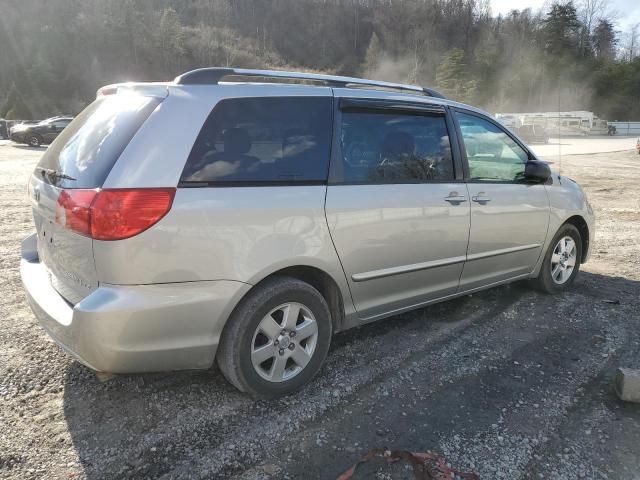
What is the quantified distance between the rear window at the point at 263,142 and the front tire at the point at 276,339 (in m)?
0.64

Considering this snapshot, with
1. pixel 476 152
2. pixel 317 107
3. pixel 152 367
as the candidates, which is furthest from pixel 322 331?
pixel 476 152

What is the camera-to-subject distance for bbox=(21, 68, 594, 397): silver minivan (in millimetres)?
2557

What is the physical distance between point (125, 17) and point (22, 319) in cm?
8452

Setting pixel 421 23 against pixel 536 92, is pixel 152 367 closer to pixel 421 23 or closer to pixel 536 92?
pixel 536 92

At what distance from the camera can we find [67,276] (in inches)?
111

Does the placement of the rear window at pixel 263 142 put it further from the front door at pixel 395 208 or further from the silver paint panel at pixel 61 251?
the silver paint panel at pixel 61 251

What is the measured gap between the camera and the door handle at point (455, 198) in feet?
12.4

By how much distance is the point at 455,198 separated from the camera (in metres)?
3.84

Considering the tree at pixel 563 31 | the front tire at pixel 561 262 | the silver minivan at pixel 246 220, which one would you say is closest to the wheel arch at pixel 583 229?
the front tire at pixel 561 262

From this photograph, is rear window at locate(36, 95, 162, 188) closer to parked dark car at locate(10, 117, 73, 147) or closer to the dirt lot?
the dirt lot

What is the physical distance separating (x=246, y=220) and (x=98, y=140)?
0.91m

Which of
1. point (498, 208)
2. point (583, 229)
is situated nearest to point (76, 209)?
point (498, 208)

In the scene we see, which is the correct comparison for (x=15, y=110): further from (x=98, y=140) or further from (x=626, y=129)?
(x=626, y=129)

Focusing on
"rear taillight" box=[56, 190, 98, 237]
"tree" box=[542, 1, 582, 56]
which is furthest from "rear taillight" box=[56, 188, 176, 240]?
"tree" box=[542, 1, 582, 56]
